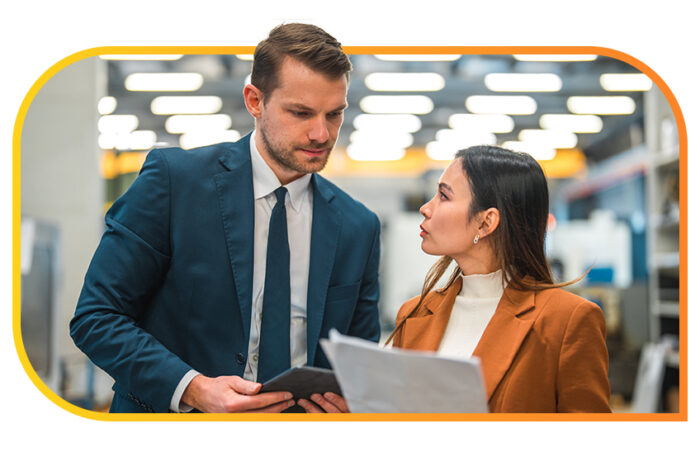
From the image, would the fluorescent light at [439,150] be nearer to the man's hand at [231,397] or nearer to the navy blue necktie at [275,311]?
the navy blue necktie at [275,311]

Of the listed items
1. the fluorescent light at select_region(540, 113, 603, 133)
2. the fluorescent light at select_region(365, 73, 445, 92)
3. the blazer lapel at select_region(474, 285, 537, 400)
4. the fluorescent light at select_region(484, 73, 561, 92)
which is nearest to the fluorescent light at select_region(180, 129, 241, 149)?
the fluorescent light at select_region(365, 73, 445, 92)

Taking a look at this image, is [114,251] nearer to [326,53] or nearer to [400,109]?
[326,53]

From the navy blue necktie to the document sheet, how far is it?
37cm

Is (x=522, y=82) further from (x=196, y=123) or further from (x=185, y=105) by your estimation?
(x=196, y=123)

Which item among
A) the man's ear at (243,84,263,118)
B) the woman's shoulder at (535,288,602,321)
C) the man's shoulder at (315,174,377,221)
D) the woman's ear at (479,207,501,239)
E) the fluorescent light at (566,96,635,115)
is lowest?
the woman's shoulder at (535,288,602,321)

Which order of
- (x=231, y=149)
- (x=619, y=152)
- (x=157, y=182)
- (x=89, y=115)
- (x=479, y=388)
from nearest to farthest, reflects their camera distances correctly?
(x=479, y=388) → (x=157, y=182) → (x=231, y=149) → (x=89, y=115) → (x=619, y=152)

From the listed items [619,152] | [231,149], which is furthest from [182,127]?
[231,149]

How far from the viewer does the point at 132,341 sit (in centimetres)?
161

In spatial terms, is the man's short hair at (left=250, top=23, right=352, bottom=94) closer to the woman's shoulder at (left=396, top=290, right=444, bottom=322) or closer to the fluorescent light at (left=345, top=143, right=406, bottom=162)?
the woman's shoulder at (left=396, top=290, right=444, bottom=322)

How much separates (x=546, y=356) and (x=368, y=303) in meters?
0.53

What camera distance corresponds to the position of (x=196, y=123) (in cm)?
855

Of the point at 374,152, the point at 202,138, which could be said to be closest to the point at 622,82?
the point at 374,152

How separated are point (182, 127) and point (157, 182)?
23.9 ft

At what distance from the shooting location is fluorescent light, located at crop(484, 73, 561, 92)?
23.5 ft
